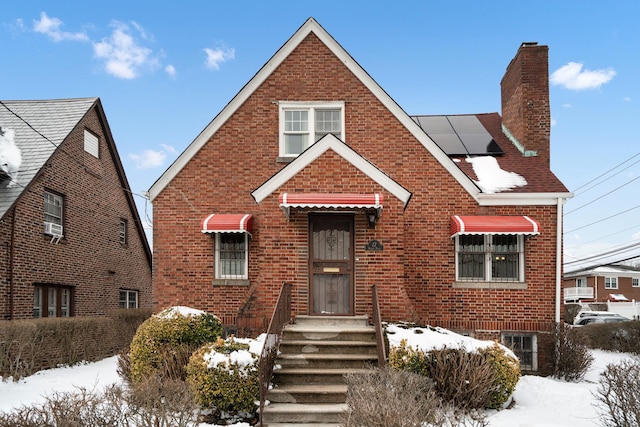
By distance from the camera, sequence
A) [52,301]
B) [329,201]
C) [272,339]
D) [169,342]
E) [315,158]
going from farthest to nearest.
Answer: [52,301] < [315,158] < [329,201] < [169,342] < [272,339]

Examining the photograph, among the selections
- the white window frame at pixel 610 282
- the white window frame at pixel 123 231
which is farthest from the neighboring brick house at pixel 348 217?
the white window frame at pixel 610 282

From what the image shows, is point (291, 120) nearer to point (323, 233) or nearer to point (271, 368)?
point (323, 233)

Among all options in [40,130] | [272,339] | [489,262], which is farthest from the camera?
[40,130]

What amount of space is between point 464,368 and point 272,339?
307 cm

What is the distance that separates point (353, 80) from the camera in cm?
1336

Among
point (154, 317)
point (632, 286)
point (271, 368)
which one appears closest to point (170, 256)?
point (154, 317)

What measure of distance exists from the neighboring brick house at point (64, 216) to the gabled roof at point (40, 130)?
32 mm

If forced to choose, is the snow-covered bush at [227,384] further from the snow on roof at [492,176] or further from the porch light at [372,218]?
the snow on roof at [492,176]

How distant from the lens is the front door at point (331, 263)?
11.8 meters

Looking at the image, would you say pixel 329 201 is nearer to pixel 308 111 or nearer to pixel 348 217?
pixel 348 217

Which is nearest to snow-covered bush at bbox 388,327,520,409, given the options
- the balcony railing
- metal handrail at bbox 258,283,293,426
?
metal handrail at bbox 258,283,293,426

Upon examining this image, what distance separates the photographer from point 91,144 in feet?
61.9

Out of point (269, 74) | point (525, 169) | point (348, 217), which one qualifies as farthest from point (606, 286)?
point (269, 74)

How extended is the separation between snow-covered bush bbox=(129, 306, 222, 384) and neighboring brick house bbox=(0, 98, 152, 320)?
21.7ft
